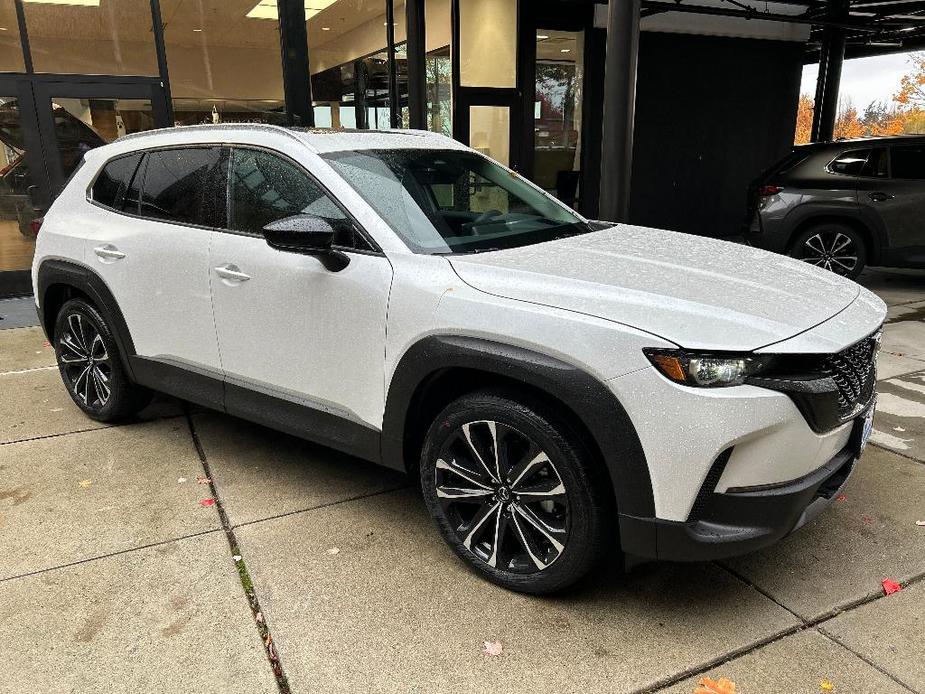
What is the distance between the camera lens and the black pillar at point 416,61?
1034 cm

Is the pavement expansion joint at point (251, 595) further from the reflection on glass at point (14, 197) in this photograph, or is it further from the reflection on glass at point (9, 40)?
the reflection on glass at point (9, 40)

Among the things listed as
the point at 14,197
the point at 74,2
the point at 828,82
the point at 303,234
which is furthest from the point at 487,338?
the point at 828,82

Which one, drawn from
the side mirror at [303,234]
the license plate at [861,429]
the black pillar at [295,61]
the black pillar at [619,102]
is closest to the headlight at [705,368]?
the license plate at [861,429]

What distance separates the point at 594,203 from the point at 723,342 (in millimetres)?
10677

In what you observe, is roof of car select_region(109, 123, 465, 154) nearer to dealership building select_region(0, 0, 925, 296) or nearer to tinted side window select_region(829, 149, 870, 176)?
dealership building select_region(0, 0, 925, 296)

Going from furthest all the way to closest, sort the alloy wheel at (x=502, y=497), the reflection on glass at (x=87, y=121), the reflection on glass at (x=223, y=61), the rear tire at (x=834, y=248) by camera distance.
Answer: the reflection on glass at (x=223, y=61)
the reflection on glass at (x=87, y=121)
the rear tire at (x=834, y=248)
the alloy wheel at (x=502, y=497)

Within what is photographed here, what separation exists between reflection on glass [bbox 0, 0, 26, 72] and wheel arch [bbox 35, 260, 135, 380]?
5306mm

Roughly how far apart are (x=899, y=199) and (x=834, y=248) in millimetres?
821

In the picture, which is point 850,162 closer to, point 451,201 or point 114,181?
point 451,201

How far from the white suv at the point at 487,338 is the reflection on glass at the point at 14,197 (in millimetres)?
5373

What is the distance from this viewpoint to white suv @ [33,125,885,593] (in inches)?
91.3

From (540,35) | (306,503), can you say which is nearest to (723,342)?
(306,503)

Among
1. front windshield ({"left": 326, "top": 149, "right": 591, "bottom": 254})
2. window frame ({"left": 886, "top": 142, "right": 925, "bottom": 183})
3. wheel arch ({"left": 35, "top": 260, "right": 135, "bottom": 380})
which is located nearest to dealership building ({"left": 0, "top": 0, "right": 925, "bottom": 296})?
window frame ({"left": 886, "top": 142, "right": 925, "bottom": 183})

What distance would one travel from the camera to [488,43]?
1120cm
